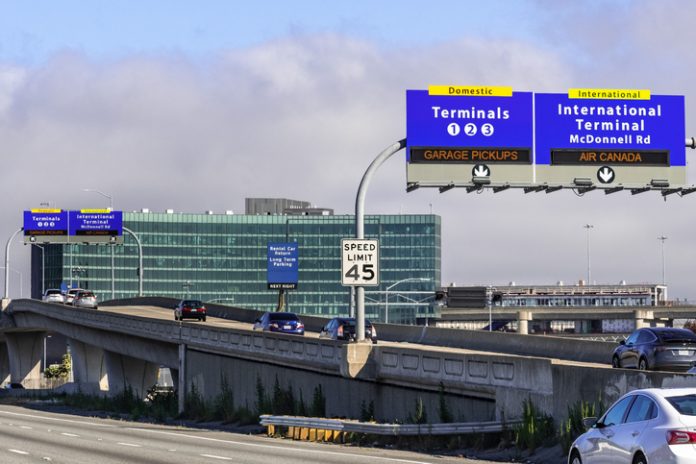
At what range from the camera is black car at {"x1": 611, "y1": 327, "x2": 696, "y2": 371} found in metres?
31.3

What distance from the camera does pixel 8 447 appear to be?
30438mm

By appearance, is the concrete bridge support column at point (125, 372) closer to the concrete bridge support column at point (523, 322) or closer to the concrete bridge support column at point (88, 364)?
the concrete bridge support column at point (88, 364)

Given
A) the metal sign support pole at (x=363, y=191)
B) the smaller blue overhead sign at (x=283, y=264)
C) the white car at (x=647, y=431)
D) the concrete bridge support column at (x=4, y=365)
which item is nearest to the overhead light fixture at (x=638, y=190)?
the metal sign support pole at (x=363, y=191)

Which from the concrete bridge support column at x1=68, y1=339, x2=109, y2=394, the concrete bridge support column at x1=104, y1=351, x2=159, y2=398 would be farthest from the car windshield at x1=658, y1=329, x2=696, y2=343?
the concrete bridge support column at x1=68, y1=339, x2=109, y2=394

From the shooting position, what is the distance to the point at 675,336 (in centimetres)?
3175

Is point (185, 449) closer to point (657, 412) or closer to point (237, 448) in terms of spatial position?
point (237, 448)

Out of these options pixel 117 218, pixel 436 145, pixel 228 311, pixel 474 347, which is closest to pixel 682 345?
pixel 436 145

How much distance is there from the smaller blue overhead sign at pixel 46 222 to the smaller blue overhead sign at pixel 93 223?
2.42ft

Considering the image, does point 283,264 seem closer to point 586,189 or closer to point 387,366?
point 586,189

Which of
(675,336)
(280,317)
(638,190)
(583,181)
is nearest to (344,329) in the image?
(280,317)

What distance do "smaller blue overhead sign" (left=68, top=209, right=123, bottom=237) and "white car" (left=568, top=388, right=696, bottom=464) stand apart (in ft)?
311

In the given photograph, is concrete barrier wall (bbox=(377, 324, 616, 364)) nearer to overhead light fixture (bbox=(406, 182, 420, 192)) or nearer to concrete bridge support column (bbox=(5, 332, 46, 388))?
overhead light fixture (bbox=(406, 182, 420, 192))

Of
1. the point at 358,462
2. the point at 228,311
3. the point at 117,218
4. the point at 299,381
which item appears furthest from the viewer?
the point at 117,218

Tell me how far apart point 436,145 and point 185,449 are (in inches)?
707
